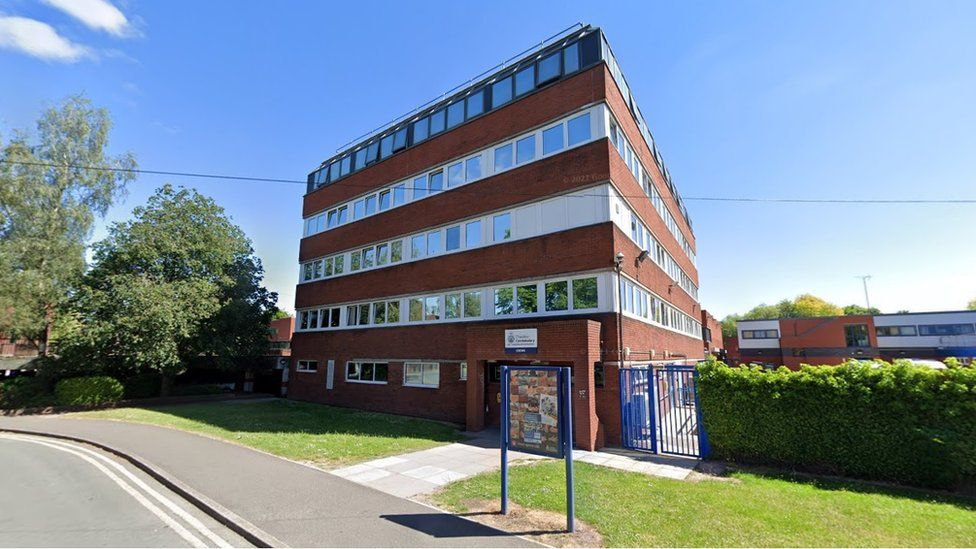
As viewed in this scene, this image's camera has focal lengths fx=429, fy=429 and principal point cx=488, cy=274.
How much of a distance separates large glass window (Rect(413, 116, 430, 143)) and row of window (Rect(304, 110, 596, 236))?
207 centimetres

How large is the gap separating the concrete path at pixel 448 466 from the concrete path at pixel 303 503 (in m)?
0.54

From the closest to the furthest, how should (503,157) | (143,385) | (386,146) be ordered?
(503,157) → (386,146) → (143,385)

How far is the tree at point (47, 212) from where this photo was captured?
931 inches

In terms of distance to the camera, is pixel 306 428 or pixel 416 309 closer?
pixel 306 428

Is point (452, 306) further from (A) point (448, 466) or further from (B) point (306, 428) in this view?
(A) point (448, 466)

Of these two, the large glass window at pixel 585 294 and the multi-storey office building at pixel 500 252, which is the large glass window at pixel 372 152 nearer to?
the multi-storey office building at pixel 500 252

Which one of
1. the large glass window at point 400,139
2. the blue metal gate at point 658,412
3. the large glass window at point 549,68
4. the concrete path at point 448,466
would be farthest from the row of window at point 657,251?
the large glass window at point 400,139

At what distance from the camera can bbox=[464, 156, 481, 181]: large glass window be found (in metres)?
17.5

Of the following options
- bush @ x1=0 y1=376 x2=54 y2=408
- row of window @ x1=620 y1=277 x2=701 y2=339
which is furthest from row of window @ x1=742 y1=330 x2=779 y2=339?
bush @ x1=0 y1=376 x2=54 y2=408

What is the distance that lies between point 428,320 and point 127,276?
52.8 feet

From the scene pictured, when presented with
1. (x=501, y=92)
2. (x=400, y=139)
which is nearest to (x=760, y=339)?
(x=501, y=92)

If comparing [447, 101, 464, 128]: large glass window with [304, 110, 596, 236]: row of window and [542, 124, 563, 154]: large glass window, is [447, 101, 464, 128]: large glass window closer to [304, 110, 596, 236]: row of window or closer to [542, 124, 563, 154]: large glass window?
[304, 110, 596, 236]: row of window

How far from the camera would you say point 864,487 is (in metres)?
7.70

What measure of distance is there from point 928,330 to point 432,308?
174 feet
